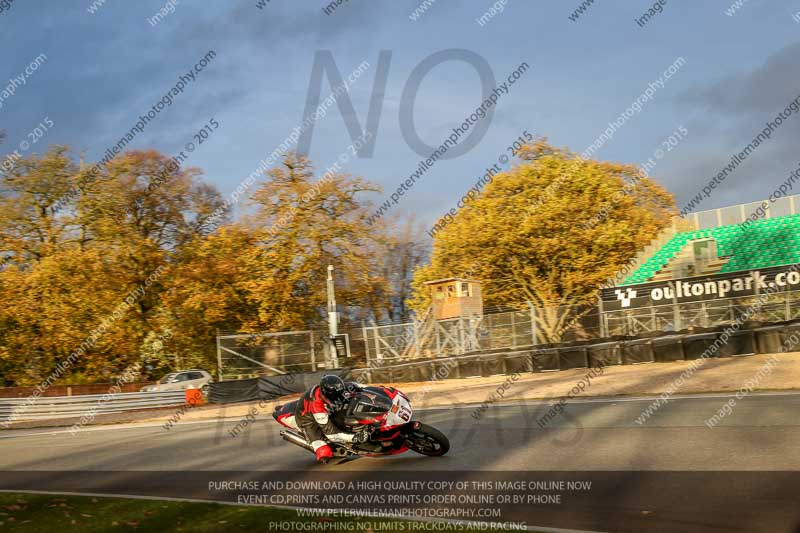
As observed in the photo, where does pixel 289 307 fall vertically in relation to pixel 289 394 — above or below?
above

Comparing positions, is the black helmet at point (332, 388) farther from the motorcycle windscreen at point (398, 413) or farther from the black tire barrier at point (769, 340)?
the black tire barrier at point (769, 340)

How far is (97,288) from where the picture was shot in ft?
138

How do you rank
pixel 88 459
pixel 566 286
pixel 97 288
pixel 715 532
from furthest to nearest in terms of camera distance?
1. pixel 566 286
2. pixel 97 288
3. pixel 88 459
4. pixel 715 532

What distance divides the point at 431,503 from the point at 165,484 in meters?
4.73

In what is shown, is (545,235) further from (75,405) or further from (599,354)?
(75,405)

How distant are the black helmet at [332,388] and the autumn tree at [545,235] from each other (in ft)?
111

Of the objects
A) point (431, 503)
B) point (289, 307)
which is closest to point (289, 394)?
point (289, 307)

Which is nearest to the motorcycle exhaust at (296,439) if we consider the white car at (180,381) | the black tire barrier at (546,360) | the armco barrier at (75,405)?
the black tire barrier at (546,360)

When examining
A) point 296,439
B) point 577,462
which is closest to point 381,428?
point 296,439

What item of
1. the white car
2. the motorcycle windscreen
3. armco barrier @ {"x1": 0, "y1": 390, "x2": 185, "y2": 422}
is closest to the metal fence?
the white car

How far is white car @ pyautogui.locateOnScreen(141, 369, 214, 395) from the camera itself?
3584 centimetres

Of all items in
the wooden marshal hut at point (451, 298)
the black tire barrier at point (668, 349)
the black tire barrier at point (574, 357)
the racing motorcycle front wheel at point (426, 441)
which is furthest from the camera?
the wooden marshal hut at point (451, 298)

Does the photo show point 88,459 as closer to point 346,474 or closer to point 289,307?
point 346,474

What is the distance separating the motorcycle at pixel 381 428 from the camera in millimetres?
10852
